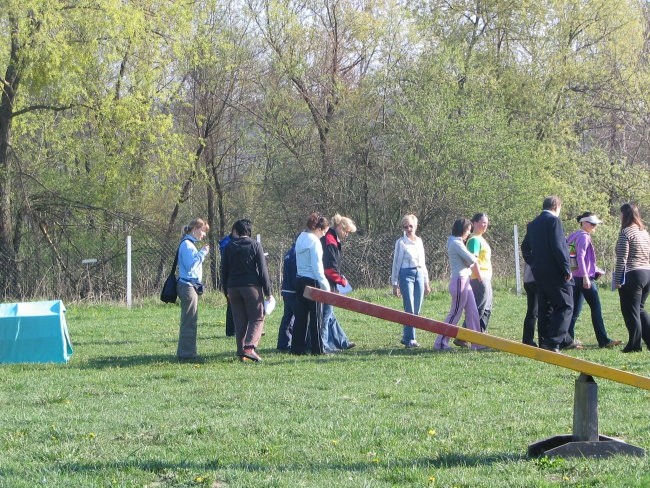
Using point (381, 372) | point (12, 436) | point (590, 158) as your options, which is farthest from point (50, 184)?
point (12, 436)

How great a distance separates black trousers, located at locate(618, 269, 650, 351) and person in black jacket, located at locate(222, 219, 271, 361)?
170 inches

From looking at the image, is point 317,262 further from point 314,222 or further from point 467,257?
point 467,257

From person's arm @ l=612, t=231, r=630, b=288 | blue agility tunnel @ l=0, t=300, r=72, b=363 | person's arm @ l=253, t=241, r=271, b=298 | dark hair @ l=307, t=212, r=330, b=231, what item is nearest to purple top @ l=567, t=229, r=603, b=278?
person's arm @ l=612, t=231, r=630, b=288

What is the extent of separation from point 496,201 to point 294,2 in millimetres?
11736

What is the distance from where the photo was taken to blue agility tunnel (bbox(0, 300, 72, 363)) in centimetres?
1214

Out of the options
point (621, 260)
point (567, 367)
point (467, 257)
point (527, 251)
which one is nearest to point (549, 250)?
point (527, 251)

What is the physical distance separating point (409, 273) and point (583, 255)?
7.49ft

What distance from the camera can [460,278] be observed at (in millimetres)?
12641

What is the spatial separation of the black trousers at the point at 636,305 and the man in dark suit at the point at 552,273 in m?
0.73

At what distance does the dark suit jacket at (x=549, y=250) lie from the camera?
11461mm

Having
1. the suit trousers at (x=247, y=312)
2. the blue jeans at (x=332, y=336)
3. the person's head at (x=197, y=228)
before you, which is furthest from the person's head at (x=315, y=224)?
the person's head at (x=197, y=228)

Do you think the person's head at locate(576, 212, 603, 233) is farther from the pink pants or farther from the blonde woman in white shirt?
the blonde woman in white shirt

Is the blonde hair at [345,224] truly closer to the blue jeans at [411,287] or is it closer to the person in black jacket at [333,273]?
the person in black jacket at [333,273]

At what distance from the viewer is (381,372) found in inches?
419
